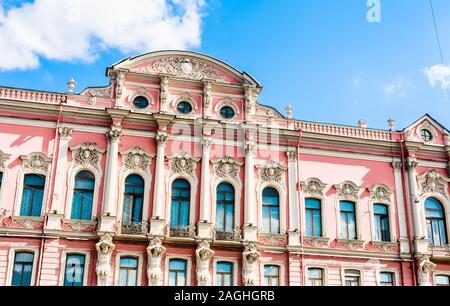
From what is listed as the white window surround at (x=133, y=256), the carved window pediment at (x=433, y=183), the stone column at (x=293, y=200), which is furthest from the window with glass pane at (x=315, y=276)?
the white window surround at (x=133, y=256)

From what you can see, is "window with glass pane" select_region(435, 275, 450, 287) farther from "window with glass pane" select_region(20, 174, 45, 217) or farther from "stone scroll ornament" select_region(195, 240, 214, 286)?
"window with glass pane" select_region(20, 174, 45, 217)

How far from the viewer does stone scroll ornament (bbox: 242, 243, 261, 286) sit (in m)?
22.4

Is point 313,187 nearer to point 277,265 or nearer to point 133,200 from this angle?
point 277,265

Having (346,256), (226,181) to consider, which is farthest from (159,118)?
(346,256)

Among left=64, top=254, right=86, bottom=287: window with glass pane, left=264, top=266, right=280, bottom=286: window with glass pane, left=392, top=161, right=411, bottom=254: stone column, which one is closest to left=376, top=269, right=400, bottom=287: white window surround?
left=392, top=161, right=411, bottom=254: stone column

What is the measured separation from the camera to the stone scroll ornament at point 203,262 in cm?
2195

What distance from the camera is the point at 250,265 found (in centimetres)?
2252

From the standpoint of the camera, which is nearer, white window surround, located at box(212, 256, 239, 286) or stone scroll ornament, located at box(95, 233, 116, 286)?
stone scroll ornament, located at box(95, 233, 116, 286)

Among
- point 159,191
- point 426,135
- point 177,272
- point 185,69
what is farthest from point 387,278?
point 185,69

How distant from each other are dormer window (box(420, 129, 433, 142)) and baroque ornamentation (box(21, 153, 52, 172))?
16834 millimetres

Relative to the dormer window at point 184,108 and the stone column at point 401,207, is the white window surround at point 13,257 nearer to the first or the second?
the dormer window at point 184,108

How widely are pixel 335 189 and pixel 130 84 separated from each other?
9913mm

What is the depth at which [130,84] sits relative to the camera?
24641mm
